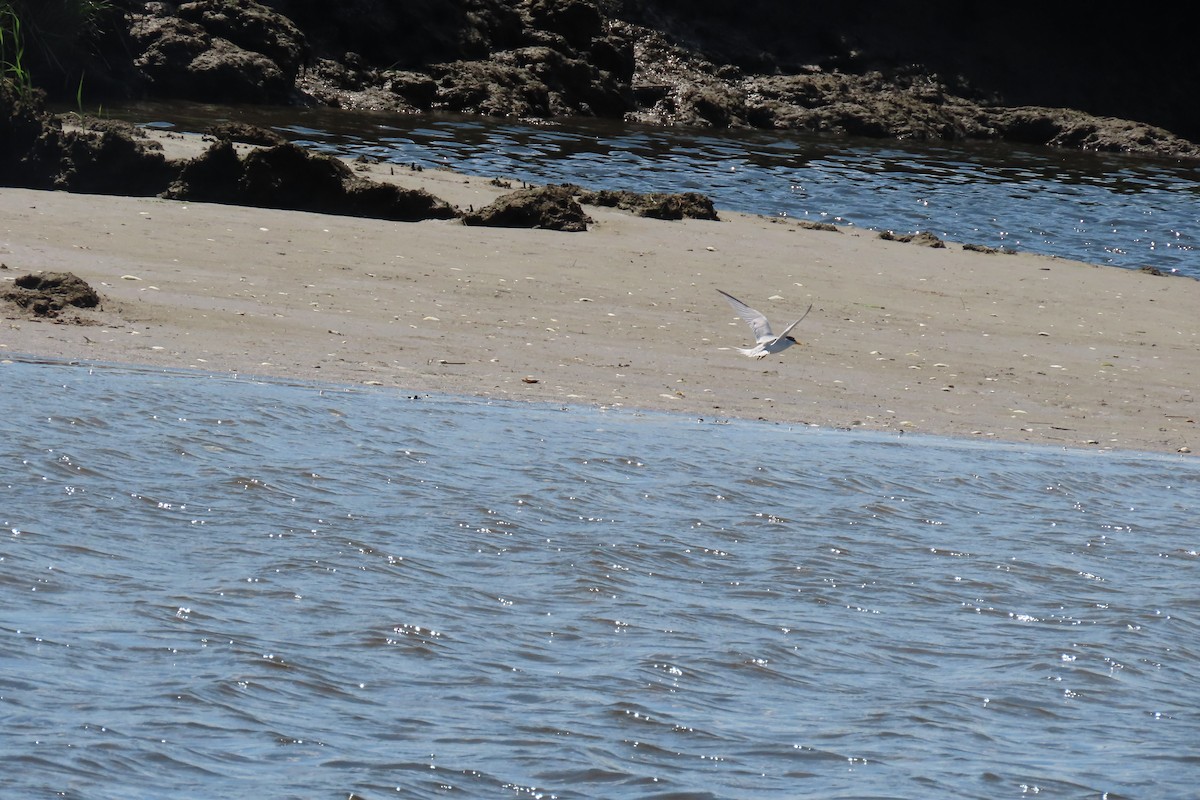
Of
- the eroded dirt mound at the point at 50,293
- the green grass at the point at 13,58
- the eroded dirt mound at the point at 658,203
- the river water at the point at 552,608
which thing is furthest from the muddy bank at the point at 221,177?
the river water at the point at 552,608

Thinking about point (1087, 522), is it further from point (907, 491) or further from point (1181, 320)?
point (1181, 320)

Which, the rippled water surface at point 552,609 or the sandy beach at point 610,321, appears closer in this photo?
the rippled water surface at point 552,609

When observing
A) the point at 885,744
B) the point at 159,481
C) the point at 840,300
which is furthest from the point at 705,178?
the point at 885,744

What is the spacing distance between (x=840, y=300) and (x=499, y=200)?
308cm

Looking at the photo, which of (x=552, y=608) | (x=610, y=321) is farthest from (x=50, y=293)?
(x=552, y=608)

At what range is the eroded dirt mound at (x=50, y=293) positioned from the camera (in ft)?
25.7

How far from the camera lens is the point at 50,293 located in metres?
7.97

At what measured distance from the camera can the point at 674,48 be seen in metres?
31.5

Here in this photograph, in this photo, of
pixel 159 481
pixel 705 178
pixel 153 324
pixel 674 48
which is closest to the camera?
pixel 159 481

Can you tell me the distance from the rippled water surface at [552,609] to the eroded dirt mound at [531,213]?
5237mm

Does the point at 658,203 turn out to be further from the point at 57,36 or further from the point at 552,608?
the point at 57,36

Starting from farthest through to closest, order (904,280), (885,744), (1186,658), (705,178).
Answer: (705,178) → (904,280) → (1186,658) → (885,744)

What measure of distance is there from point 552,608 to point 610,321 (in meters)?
4.84

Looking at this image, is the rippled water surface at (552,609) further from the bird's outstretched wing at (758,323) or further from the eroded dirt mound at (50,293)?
the bird's outstretched wing at (758,323)
